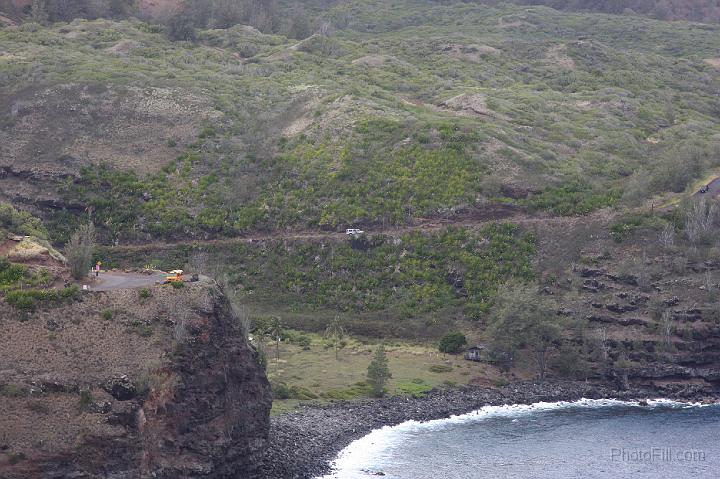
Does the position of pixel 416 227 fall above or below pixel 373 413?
above

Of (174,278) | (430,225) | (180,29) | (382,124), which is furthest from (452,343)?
(180,29)

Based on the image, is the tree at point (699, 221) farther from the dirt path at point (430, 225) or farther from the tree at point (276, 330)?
the tree at point (276, 330)

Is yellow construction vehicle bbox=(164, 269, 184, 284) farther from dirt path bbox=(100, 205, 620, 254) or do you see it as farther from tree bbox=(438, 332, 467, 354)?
dirt path bbox=(100, 205, 620, 254)

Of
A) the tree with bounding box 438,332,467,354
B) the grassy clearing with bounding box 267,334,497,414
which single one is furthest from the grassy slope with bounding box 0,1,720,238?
the grassy clearing with bounding box 267,334,497,414

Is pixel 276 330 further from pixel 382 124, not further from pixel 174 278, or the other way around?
pixel 382 124

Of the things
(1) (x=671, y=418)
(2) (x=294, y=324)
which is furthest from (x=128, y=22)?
(1) (x=671, y=418)

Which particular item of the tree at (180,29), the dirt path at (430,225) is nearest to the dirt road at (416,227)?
the dirt path at (430,225)
